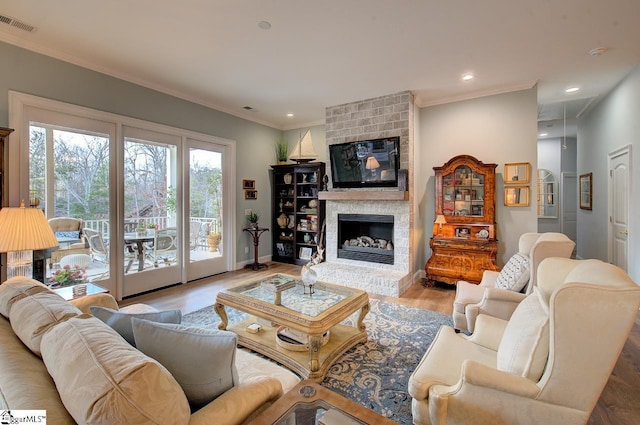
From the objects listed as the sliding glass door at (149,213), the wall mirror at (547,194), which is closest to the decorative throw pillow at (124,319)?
the sliding glass door at (149,213)

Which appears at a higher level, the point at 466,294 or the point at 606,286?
the point at 606,286

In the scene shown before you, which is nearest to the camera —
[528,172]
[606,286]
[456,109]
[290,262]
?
[606,286]

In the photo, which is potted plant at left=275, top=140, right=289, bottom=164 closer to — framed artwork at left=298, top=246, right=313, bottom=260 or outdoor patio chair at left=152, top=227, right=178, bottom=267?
framed artwork at left=298, top=246, right=313, bottom=260

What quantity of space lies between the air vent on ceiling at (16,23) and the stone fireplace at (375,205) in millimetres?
3731

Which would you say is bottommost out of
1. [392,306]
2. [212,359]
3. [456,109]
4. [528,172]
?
[392,306]

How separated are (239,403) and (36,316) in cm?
89

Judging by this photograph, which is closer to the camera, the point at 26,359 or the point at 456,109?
the point at 26,359

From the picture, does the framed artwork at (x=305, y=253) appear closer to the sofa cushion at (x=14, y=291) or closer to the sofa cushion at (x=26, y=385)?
the sofa cushion at (x=14, y=291)

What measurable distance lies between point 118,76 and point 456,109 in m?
4.79

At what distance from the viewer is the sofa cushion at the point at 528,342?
3.98 feet

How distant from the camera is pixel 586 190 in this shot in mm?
5777

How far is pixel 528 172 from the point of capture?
4.15 metres

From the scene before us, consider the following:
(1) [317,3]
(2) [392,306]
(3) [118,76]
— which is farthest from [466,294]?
(3) [118,76]

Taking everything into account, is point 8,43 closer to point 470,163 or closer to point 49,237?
point 49,237
